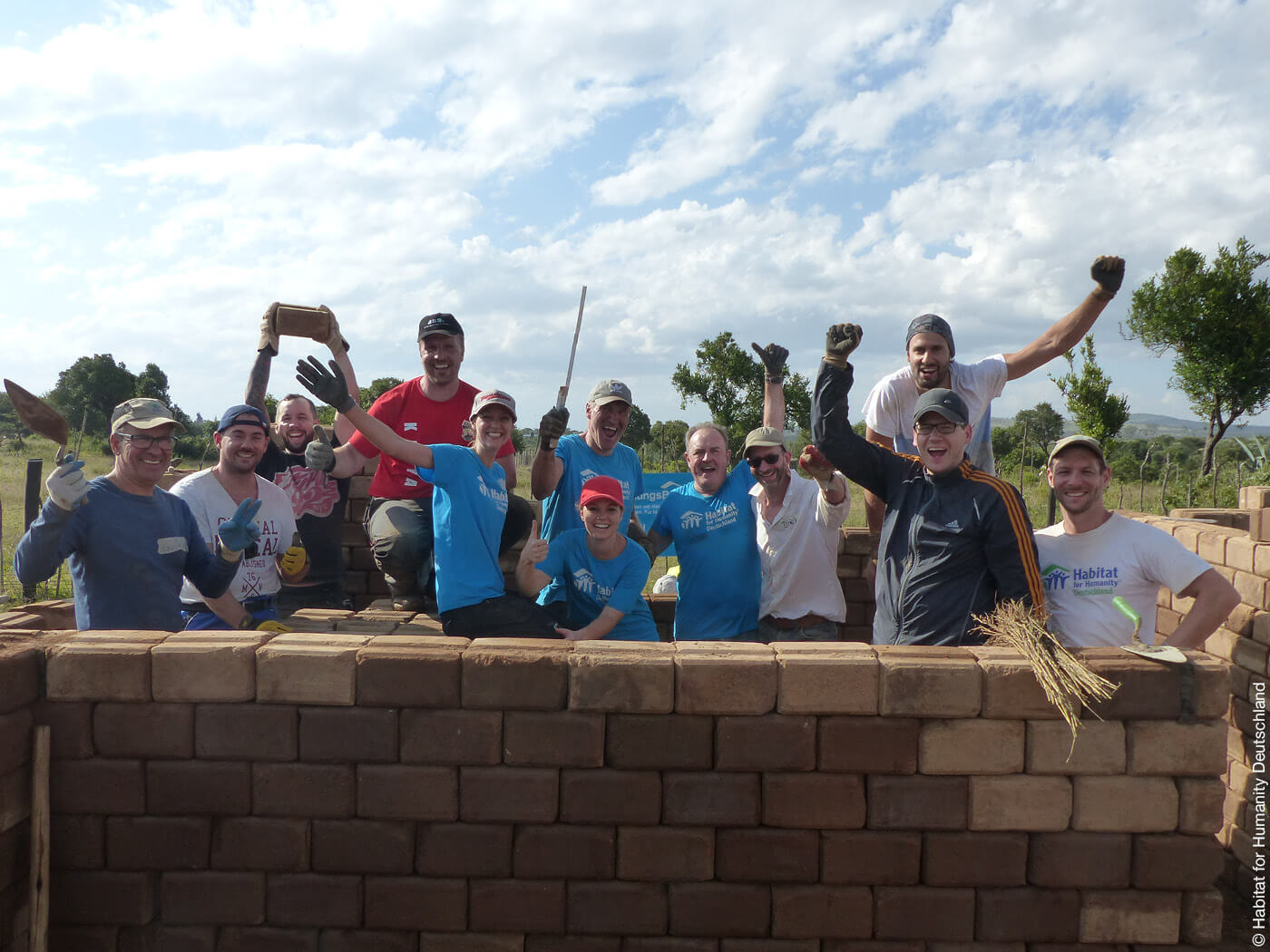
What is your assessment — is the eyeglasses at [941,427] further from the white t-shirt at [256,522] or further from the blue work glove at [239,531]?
the white t-shirt at [256,522]

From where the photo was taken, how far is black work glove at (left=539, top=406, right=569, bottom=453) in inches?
193

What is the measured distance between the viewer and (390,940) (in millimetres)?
3176

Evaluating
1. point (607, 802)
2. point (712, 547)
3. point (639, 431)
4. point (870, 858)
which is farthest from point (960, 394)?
point (639, 431)

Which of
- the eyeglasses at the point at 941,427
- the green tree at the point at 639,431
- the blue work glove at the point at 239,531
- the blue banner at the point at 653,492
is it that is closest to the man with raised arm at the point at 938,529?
the eyeglasses at the point at 941,427

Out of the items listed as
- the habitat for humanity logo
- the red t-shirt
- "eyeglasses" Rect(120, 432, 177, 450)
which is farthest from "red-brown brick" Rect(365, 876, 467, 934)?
the habitat for humanity logo

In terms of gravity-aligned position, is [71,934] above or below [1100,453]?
below

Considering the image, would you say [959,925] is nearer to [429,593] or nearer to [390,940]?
[390,940]

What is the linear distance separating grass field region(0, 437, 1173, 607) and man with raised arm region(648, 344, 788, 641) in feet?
14.4

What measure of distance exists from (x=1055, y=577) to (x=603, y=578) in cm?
216

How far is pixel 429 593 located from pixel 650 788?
8.79 feet

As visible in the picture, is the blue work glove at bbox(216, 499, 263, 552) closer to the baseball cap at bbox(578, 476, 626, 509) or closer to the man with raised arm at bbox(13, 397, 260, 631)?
the man with raised arm at bbox(13, 397, 260, 631)

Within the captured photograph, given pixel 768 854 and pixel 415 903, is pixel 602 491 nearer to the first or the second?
pixel 768 854

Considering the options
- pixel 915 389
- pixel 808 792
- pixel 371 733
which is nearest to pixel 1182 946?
pixel 808 792

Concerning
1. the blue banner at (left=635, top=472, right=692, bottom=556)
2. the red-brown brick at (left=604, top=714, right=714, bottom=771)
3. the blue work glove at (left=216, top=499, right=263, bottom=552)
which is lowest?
the red-brown brick at (left=604, top=714, right=714, bottom=771)
